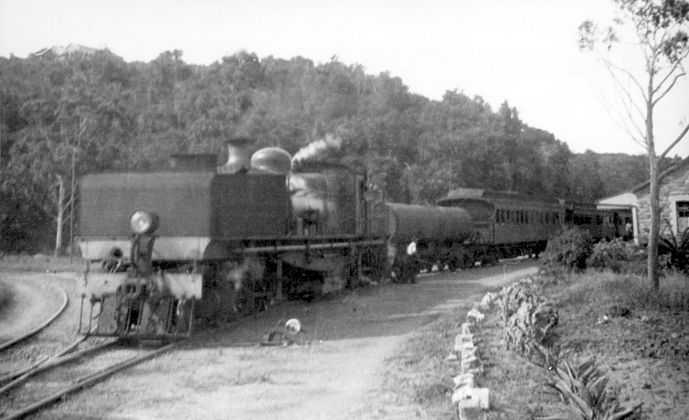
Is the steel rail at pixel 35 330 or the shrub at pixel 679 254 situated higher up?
the shrub at pixel 679 254

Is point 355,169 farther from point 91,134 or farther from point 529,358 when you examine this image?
point 91,134

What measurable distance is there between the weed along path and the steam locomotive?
2.37ft

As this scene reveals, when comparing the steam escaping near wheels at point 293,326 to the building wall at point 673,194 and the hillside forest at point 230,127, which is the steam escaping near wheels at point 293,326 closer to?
the hillside forest at point 230,127

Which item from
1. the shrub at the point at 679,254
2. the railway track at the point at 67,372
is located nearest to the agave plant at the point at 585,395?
the railway track at the point at 67,372

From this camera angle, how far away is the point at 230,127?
30.7 m

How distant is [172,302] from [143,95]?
28.0m

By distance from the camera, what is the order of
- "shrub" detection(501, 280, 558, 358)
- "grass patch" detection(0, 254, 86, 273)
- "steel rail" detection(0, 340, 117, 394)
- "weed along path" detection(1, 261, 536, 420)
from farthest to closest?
"grass patch" detection(0, 254, 86, 273) → "shrub" detection(501, 280, 558, 358) → "steel rail" detection(0, 340, 117, 394) → "weed along path" detection(1, 261, 536, 420)

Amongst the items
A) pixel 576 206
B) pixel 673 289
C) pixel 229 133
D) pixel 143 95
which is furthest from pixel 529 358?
pixel 143 95

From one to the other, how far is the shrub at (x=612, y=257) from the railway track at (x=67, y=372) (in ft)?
36.8

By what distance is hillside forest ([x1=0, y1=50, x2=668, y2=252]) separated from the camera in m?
26.1

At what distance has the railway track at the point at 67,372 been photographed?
21.2 feet

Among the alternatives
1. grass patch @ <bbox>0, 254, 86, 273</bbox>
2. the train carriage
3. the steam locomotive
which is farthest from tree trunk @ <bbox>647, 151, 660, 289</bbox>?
the train carriage

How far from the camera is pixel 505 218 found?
27703 millimetres

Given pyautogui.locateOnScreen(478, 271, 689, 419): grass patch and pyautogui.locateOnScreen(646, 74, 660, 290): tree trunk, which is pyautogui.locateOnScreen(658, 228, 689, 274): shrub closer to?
pyautogui.locateOnScreen(478, 271, 689, 419): grass patch
